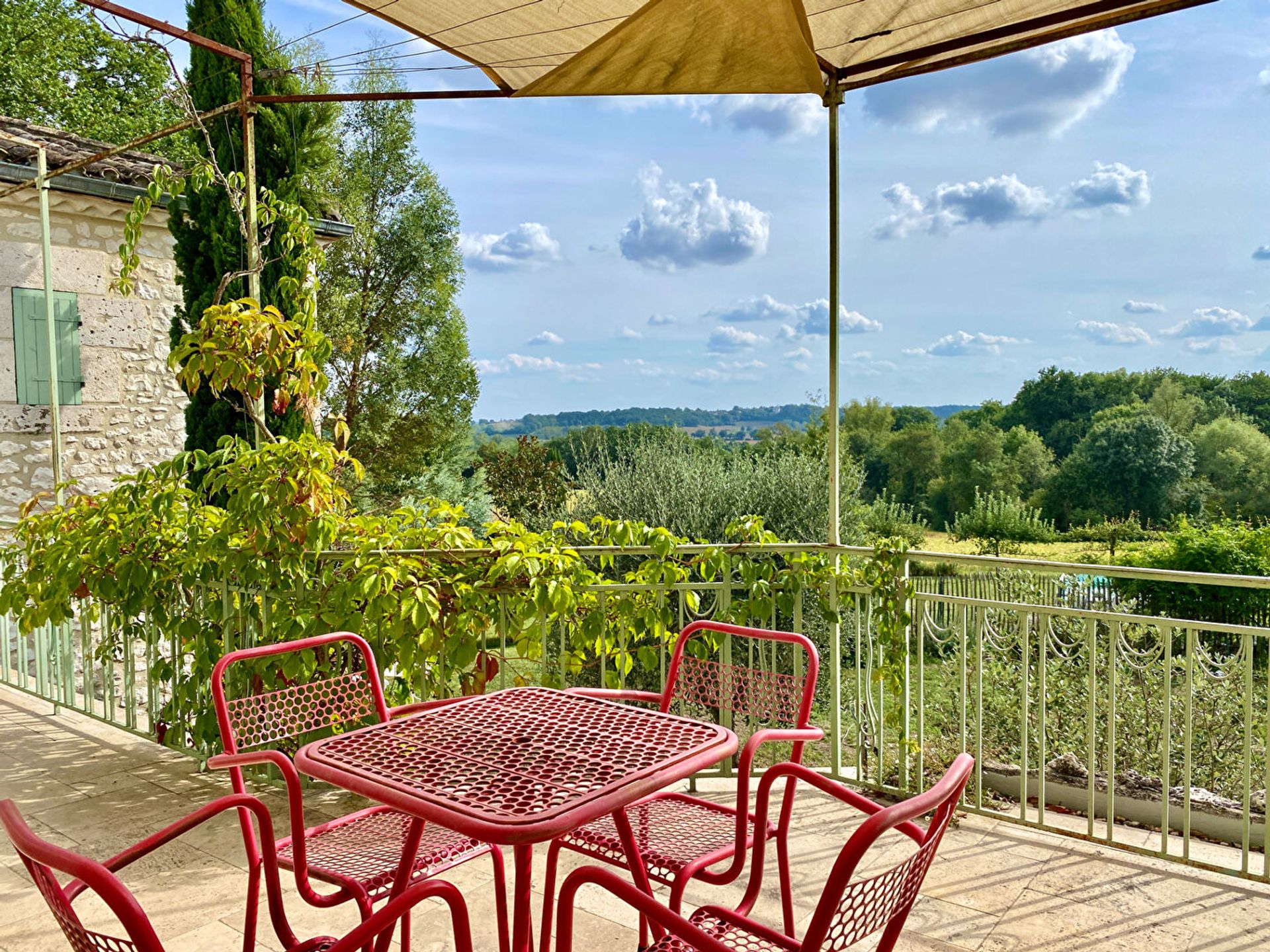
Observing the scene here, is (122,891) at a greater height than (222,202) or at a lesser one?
lesser

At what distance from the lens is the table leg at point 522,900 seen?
1428mm

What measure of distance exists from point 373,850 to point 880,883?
3.67 ft

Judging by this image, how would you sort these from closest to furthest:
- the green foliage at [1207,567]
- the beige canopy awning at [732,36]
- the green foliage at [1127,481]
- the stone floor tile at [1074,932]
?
the stone floor tile at [1074,932] < the beige canopy awning at [732,36] < the green foliage at [1207,567] < the green foliage at [1127,481]

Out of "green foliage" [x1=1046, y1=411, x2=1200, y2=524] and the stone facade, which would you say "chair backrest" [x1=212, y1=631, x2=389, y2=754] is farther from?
"green foliage" [x1=1046, y1=411, x2=1200, y2=524]

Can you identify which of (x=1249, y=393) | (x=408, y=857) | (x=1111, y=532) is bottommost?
(x=1111, y=532)

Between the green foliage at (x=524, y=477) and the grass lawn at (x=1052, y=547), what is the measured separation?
29.3 feet

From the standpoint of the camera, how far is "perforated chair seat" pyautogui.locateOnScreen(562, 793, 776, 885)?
74.5 inches

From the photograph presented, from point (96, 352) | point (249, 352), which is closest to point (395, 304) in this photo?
point (96, 352)

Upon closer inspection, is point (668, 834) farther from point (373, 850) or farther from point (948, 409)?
point (948, 409)

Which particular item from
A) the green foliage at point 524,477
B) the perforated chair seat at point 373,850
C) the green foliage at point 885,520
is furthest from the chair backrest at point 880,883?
the green foliage at point 524,477

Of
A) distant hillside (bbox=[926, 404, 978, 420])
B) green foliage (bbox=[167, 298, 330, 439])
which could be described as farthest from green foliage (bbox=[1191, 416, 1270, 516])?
green foliage (bbox=[167, 298, 330, 439])

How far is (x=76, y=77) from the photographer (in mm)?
17094

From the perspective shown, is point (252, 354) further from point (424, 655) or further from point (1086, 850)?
point (1086, 850)

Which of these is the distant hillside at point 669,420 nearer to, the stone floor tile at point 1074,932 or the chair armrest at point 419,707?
the stone floor tile at point 1074,932
